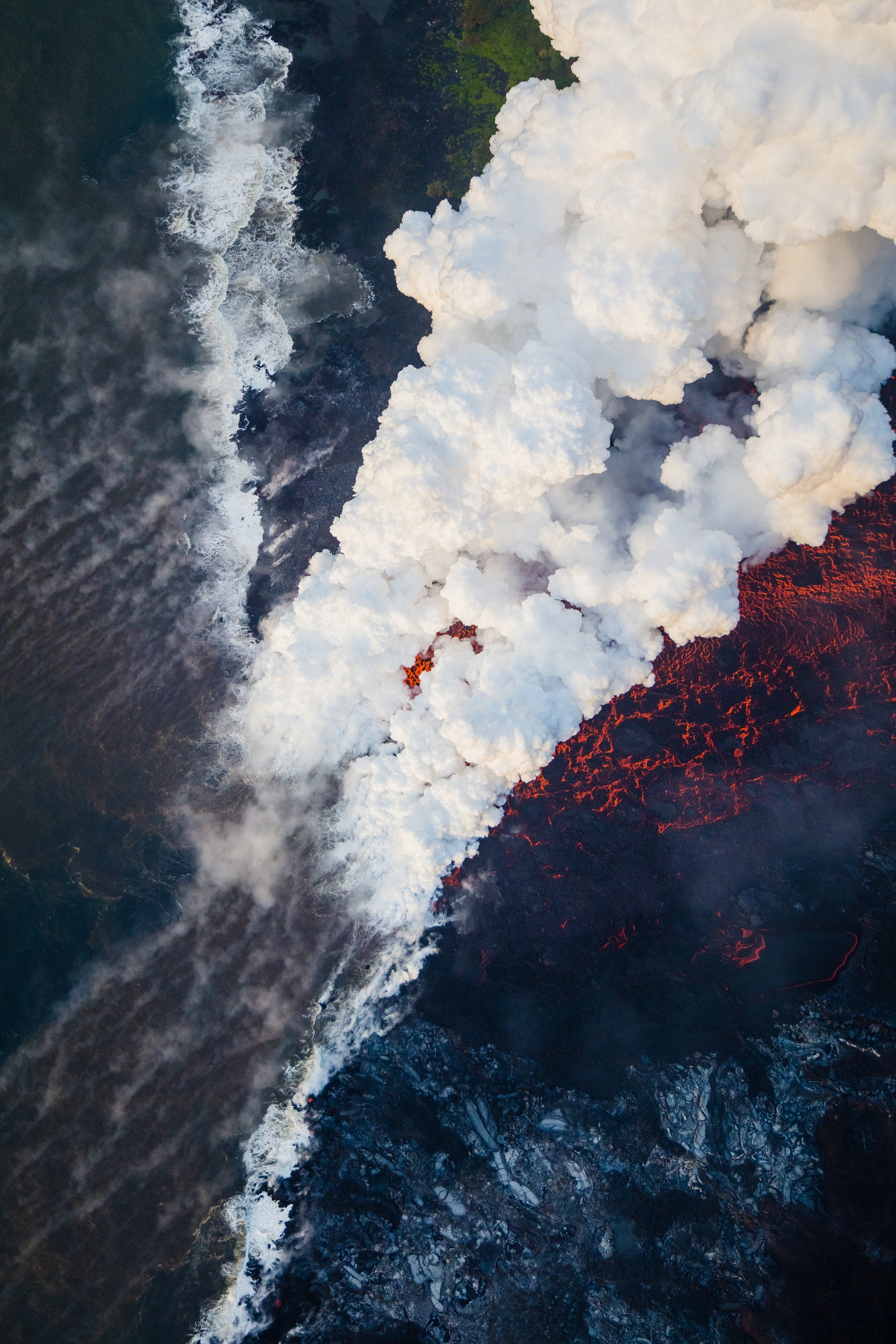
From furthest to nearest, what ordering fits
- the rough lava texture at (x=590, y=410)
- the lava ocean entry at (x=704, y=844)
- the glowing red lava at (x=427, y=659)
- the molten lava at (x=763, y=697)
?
the glowing red lava at (x=427, y=659) < the molten lava at (x=763, y=697) < the lava ocean entry at (x=704, y=844) < the rough lava texture at (x=590, y=410)

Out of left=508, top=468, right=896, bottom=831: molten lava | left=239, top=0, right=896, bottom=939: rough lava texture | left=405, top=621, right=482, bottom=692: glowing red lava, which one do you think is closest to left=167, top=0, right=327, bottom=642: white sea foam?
left=239, top=0, right=896, bottom=939: rough lava texture

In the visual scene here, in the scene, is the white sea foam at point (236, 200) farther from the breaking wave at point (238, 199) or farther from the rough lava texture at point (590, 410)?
the rough lava texture at point (590, 410)

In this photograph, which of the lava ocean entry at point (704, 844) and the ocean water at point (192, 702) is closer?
the lava ocean entry at point (704, 844)

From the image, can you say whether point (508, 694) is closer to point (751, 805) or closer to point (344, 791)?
point (344, 791)

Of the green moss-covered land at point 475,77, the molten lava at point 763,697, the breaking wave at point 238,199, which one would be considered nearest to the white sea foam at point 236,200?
the breaking wave at point 238,199

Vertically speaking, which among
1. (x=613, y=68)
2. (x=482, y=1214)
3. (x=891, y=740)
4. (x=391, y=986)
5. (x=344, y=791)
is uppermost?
(x=613, y=68)

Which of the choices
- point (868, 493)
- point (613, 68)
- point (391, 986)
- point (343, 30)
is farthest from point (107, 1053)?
point (343, 30)

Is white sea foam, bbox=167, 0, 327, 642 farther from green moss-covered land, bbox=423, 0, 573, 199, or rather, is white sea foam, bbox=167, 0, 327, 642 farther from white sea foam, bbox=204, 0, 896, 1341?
white sea foam, bbox=204, 0, 896, 1341
